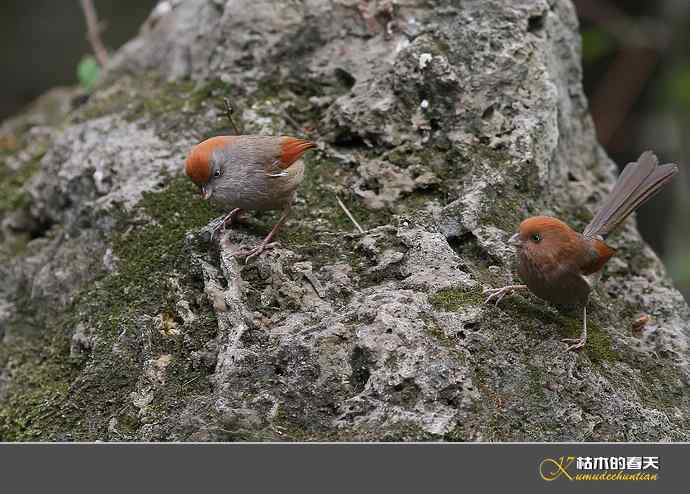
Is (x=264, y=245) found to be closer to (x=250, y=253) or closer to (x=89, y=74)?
(x=250, y=253)

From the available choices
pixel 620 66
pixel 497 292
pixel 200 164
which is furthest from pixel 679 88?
pixel 200 164

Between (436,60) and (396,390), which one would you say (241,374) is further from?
(436,60)

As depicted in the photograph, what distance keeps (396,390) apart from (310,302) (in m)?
0.71

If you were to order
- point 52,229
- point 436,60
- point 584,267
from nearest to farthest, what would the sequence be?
1. point 584,267
2. point 436,60
3. point 52,229

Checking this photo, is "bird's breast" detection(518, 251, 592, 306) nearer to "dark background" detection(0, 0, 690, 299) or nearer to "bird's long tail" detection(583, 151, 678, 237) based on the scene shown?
"bird's long tail" detection(583, 151, 678, 237)

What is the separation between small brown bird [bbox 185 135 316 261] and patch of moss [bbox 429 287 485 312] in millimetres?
942

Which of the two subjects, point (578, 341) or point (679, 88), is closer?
point (578, 341)

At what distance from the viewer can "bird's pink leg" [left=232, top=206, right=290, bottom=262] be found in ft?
Result: 12.2

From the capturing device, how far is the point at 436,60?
4.33m

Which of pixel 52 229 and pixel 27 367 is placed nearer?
pixel 27 367

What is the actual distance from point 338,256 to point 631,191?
1644 millimetres

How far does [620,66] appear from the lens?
368 inches
